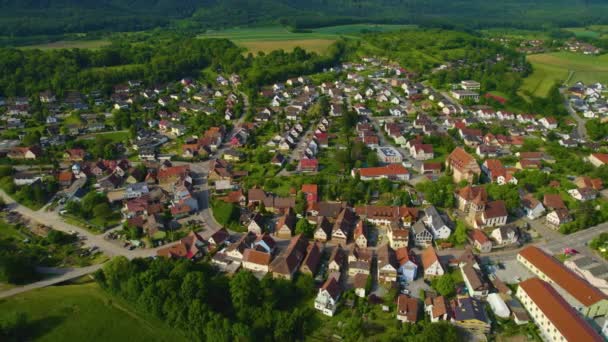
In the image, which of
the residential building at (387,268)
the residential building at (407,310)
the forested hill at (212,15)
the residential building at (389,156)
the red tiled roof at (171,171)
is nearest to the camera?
the residential building at (407,310)

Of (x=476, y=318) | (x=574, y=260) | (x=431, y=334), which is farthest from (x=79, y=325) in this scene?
(x=574, y=260)

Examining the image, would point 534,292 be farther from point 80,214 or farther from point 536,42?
point 536,42

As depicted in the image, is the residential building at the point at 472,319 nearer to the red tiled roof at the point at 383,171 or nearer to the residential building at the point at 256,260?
the residential building at the point at 256,260

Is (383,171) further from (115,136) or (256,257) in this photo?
(115,136)

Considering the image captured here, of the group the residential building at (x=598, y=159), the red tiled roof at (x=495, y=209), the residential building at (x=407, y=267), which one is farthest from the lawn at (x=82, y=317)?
the residential building at (x=598, y=159)

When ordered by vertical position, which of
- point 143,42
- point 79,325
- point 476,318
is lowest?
point 79,325
